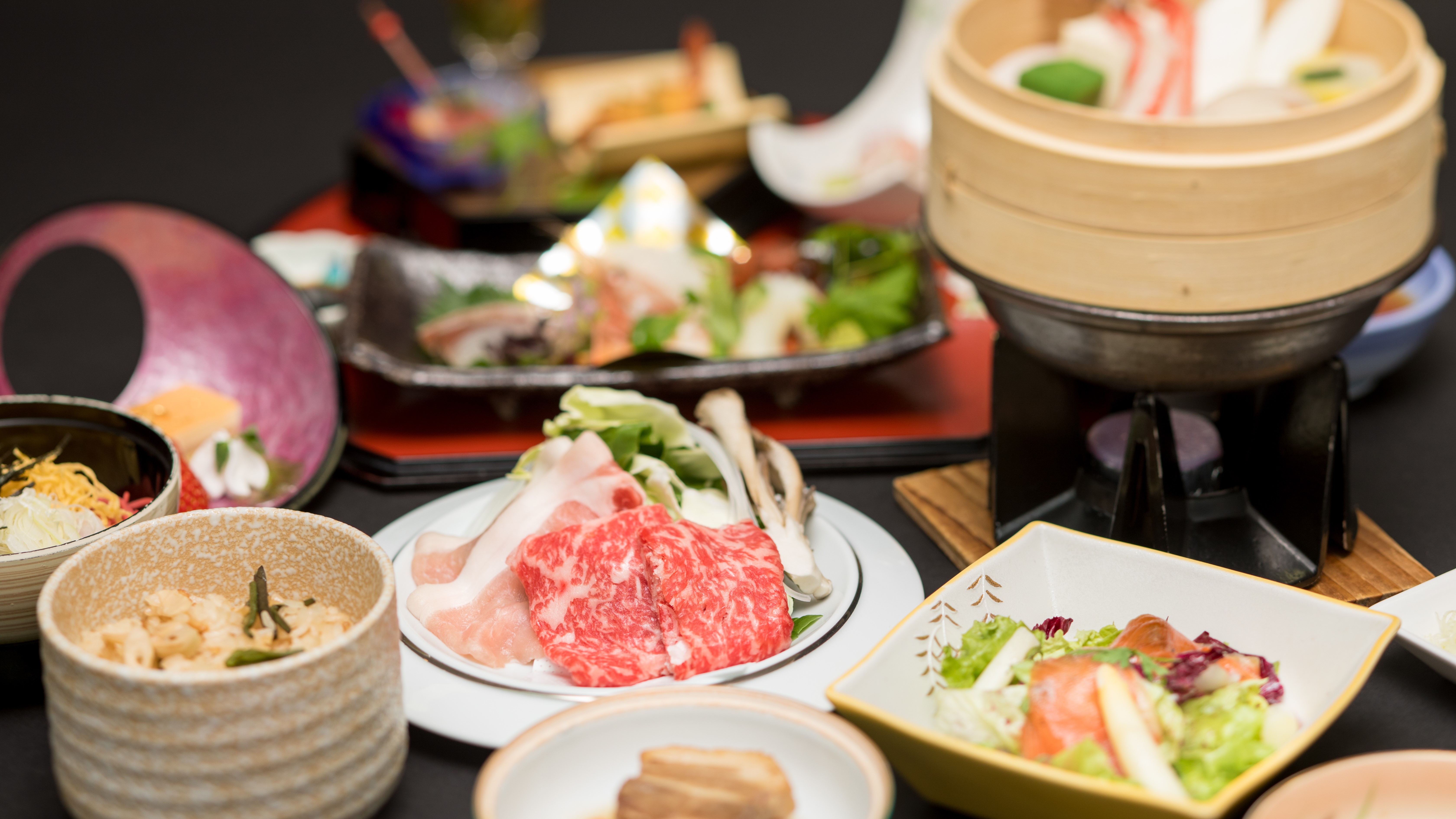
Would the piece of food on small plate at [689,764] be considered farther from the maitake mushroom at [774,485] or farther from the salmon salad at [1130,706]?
the maitake mushroom at [774,485]

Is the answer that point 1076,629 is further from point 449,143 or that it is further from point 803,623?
point 449,143

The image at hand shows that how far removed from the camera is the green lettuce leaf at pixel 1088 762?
133cm

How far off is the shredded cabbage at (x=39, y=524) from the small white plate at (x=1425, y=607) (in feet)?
5.41

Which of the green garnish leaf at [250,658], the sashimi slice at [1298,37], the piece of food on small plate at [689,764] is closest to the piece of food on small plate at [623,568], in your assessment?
the piece of food on small plate at [689,764]

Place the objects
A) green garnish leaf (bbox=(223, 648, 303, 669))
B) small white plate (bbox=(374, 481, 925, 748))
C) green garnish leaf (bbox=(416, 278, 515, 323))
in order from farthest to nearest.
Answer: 1. green garnish leaf (bbox=(416, 278, 515, 323))
2. small white plate (bbox=(374, 481, 925, 748))
3. green garnish leaf (bbox=(223, 648, 303, 669))

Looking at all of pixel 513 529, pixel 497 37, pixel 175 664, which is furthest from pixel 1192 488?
pixel 497 37

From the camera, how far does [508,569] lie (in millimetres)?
1755

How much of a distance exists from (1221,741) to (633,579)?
712 mm

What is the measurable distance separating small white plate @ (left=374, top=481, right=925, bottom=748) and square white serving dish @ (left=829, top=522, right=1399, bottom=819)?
13cm

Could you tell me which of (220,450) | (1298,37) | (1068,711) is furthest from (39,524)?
(1298,37)

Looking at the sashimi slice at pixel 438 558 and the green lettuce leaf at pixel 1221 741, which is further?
the sashimi slice at pixel 438 558

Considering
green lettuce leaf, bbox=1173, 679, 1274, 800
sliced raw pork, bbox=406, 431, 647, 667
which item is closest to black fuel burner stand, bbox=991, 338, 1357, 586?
green lettuce leaf, bbox=1173, 679, 1274, 800

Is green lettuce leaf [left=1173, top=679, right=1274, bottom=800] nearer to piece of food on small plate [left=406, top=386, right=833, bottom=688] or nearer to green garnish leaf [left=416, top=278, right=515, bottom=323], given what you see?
piece of food on small plate [left=406, top=386, right=833, bottom=688]

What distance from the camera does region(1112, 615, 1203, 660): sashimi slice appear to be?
1556 mm
